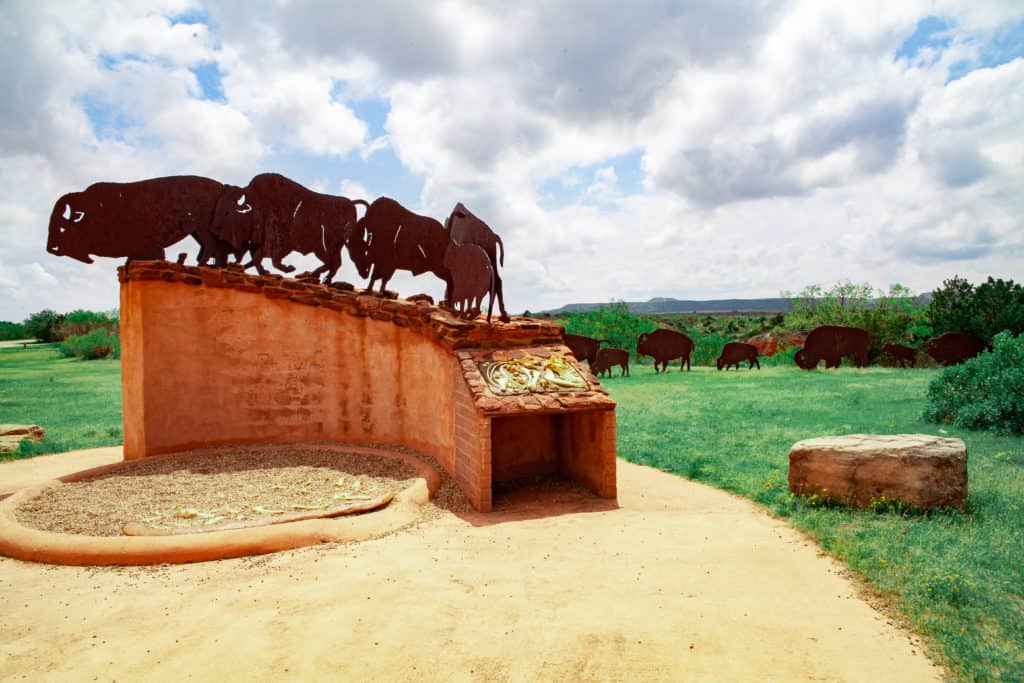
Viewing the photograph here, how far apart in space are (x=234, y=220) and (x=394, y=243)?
100 inches

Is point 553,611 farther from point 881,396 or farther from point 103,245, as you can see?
point 881,396

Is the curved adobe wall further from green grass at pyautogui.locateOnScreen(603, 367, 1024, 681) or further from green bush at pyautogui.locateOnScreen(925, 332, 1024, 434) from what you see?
green bush at pyautogui.locateOnScreen(925, 332, 1024, 434)

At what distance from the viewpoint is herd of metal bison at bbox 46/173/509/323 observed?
27.6 ft

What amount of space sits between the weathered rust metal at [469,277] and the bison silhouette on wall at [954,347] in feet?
64.0

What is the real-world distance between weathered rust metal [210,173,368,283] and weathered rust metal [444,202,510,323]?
6.09 ft

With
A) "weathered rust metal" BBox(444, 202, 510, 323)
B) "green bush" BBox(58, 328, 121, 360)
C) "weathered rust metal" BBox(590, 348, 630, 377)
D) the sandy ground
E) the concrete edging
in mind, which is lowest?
the sandy ground

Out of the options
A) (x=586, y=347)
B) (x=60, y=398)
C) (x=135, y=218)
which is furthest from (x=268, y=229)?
(x=586, y=347)

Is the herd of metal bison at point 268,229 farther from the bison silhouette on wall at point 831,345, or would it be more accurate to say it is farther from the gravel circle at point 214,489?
the bison silhouette on wall at point 831,345

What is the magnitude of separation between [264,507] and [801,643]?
5.01 m

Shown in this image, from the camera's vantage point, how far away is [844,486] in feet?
20.1

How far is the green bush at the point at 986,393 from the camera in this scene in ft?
31.1

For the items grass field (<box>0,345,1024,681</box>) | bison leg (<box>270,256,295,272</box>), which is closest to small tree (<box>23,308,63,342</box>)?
grass field (<box>0,345,1024,681</box>)

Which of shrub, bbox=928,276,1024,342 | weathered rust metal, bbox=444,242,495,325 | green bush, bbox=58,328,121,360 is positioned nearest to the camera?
weathered rust metal, bbox=444,242,495,325

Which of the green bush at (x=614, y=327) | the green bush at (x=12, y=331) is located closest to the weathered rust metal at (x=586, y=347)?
the green bush at (x=614, y=327)
